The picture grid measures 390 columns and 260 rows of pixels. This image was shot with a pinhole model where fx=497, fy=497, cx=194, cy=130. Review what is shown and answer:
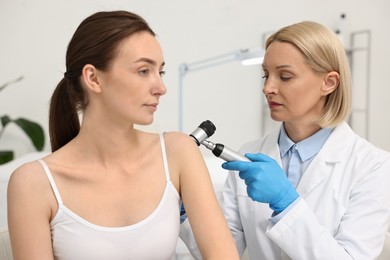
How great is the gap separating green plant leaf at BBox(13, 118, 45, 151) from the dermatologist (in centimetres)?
160

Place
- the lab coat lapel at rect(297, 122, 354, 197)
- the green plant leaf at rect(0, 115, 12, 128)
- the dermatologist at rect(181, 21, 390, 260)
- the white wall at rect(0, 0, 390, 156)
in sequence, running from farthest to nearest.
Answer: the white wall at rect(0, 0, 390, 156) → the green plant leaf at rect(0, 115, 12, 128) → the lab coat lapel at rect(297, 122, 354, 197) → the dermatologist at rect(181, 21, 390, 260)

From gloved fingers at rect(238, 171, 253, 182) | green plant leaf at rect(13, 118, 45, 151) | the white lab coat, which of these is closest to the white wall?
green plant leaf at rect(13, 118, 45, 151)

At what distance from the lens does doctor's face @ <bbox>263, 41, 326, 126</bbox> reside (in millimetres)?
1201

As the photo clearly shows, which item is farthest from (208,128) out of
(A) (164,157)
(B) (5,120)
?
(B) (5,120)

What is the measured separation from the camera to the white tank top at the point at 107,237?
3.35 ft

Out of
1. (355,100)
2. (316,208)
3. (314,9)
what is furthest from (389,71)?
(316,208)

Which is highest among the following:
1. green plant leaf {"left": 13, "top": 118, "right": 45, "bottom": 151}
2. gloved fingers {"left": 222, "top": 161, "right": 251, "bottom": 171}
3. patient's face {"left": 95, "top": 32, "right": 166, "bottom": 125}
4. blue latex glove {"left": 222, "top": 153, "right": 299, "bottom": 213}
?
patient's face {"left": 95, "top": 32, "right": 166, "bottom": 125}

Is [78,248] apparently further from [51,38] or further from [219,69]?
[219,69]

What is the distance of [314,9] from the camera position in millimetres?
3516

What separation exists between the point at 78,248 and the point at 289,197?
0.48 metres

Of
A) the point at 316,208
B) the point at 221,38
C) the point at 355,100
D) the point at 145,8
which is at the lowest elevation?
the point at 355,100

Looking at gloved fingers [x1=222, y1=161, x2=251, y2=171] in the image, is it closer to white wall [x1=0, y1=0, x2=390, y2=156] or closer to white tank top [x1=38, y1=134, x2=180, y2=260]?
white tank top [x1=38, y1=134, x2=180, y2=260]

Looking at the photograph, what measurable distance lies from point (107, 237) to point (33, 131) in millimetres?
1787

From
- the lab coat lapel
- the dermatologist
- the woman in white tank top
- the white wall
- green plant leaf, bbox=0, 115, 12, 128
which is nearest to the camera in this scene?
the woman in white tank top
